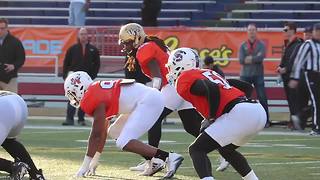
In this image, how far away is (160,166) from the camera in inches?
406

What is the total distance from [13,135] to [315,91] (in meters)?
8.13

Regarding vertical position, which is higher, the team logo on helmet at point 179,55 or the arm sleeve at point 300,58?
the team logo on helmet at point 179,55

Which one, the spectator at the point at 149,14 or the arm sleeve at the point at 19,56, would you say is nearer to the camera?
the arm sleeve at the point at 19,56

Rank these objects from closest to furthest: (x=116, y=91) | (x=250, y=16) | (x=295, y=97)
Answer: (x=116, y=91) < (x=295, y=97) < (x=250, y=16)

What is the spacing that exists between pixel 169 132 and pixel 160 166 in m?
6.35

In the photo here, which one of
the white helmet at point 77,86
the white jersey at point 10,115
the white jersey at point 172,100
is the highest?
the white helmet at point 77,86

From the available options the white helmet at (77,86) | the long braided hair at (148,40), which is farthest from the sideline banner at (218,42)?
the white helmet at (77,86)

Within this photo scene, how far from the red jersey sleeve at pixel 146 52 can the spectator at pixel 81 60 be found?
23.7ft

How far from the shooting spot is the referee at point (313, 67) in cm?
1645

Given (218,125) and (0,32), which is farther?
(0,32)

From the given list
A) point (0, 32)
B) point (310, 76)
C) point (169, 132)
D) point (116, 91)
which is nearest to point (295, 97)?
point (310, 76)

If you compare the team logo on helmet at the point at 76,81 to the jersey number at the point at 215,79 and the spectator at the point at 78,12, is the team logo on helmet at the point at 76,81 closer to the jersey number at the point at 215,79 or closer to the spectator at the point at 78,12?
the jersey number at the point at 215,79

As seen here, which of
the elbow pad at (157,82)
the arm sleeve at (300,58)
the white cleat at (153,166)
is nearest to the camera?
the white cleat at (153,166)

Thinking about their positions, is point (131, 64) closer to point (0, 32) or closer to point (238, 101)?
point (238, 101)
